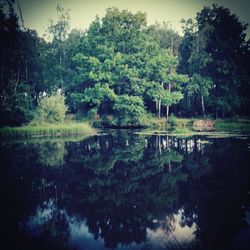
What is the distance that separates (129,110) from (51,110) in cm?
1336

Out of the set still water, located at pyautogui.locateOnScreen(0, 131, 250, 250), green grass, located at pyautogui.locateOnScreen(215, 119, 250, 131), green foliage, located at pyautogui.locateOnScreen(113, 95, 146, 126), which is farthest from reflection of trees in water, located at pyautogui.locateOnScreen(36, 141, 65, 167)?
green grass, located at pyautogui.locateOnScreen(215, 119, 250, 131)

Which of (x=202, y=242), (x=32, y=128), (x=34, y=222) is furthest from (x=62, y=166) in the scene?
(x=32, y=128)

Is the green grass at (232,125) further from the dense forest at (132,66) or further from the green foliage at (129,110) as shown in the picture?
the green foliage at (129,110)

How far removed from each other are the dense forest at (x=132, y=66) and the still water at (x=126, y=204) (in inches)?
1089

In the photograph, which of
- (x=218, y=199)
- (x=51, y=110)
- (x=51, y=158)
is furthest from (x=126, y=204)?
(x=51, y=110)

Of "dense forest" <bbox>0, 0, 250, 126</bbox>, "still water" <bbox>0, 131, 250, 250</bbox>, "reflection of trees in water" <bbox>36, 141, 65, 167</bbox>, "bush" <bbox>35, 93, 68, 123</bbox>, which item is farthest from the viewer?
"dense forest" <bbox>0, 0, 250, 126</bbox>

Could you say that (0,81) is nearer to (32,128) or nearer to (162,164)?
(32,128)

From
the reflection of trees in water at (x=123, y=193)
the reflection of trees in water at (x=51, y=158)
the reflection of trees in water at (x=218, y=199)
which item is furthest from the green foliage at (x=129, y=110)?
the reflection of trees in water at (x=218, y=199)

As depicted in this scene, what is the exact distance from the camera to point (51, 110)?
31.5 m

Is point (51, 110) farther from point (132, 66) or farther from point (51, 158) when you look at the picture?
point (132, 66)

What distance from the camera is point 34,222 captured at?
6.90 m

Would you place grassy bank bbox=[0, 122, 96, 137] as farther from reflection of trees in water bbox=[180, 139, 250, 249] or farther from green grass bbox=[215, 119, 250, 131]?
green grass bbox=[215, 119, 250, 131]

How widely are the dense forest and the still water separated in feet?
90.8

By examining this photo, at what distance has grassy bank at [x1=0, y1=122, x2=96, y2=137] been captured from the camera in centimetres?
2687
